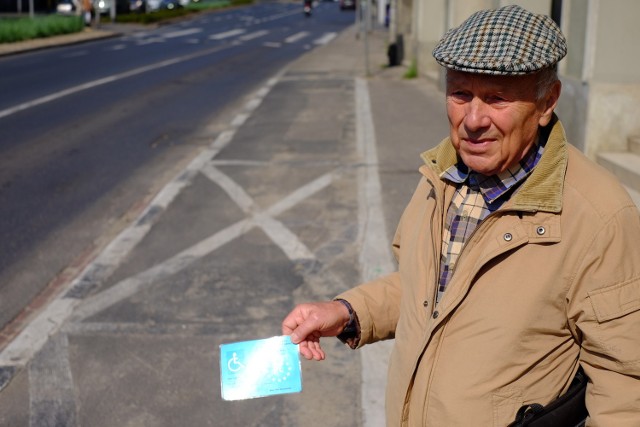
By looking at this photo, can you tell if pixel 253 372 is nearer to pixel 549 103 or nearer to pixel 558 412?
pixel 558 412

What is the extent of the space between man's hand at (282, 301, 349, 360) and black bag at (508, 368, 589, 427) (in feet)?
2.14

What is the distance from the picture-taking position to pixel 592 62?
9.02 m

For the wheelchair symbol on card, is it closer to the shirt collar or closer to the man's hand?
the man's hand

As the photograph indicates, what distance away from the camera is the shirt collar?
2100 millimetres

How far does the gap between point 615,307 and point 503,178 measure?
1.45 ft

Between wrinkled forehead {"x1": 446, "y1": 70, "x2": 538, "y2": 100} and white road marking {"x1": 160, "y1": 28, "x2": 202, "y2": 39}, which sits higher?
wrinkled forehead {"x1": 446, "y1": 70, "x2": 538, "y2": 100}

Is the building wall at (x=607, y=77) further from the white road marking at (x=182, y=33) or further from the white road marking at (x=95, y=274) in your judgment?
the white road marking at (x=182, y=33)

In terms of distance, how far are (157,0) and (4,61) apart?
4597 cm

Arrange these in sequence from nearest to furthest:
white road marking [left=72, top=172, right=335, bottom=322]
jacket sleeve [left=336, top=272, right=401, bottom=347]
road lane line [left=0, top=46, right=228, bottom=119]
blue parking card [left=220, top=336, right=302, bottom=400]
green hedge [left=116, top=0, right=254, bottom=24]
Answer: blue parking card [left=220, top=336, right=302, bottom=400], jacket sleeve [left=336, top=272, right=401, bottom=347], white road marking [left=72, top=172, right=335, bottom=322], road lane line [left=0, top=46, right=228, bottom=119], green hedge [left=116, top=0, right=254, bottom=24]

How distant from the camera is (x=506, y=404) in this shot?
2033 mm

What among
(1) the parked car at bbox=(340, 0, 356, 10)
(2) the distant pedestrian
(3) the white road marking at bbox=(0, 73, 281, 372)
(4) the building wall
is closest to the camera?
(3) the white road marking at bbox=(0, 73, 281, 372)

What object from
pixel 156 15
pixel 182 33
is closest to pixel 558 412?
pixel 182 33

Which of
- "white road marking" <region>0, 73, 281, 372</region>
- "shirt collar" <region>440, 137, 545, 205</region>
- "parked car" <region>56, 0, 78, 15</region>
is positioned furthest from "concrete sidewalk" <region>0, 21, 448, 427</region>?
"parked car" <region>56, 0, 78, 15</region>

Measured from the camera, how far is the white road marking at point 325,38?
36.7 meters
